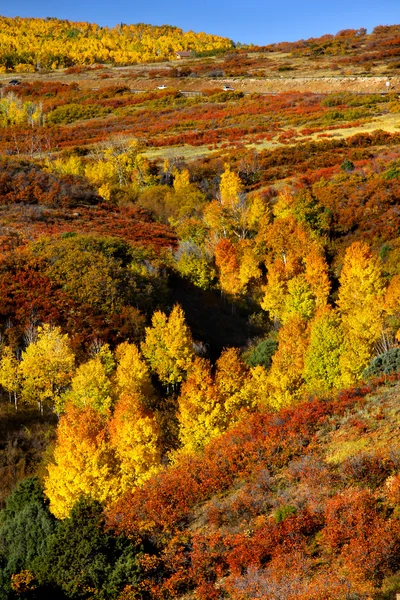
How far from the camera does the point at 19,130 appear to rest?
133250 mm

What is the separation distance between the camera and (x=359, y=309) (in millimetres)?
46969

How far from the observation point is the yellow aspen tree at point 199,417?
3359 centimetres

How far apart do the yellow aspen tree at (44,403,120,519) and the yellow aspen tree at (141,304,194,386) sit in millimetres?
12405

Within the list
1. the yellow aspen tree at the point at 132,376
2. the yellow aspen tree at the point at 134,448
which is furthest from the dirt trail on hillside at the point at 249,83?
the yellow aspen tree at the point at 134,448

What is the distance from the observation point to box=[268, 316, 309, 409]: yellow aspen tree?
37.0 metres

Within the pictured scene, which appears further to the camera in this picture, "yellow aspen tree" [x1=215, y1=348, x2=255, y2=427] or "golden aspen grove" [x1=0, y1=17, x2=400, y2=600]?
"yellow aspen tree" [x1=215, y1=348, x2=255, y2=427]

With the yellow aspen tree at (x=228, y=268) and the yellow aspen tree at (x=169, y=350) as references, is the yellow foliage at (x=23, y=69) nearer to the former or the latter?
the yellow aspen tree at (x=228, y=268)

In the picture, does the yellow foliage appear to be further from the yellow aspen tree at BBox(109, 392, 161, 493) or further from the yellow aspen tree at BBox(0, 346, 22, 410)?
the yellow aspen tree at BBox(109, 392, 161, 493)

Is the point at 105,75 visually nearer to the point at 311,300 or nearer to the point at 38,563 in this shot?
the point at 311,300

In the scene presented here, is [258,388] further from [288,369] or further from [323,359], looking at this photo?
[323,359]

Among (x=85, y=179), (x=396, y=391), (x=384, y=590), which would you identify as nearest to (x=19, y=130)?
(x=85, y=179)

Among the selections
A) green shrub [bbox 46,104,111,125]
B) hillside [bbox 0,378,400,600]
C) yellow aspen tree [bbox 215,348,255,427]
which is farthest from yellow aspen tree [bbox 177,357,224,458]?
green shrub [bbox 46,104,111,125]

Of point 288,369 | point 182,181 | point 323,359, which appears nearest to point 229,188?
point 182,181

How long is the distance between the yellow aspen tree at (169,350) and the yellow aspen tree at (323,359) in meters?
9.15
